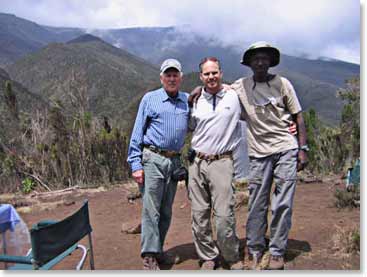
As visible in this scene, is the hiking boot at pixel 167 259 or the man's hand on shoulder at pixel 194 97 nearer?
the man's hand on shoulder at pixel 194 97

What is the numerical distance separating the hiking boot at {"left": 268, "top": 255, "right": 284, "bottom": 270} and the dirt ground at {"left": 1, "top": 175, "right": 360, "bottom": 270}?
123mm

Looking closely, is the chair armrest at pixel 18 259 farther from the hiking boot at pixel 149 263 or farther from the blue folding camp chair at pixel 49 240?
the hiking boot at pixel 149 263

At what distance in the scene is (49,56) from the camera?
117ft

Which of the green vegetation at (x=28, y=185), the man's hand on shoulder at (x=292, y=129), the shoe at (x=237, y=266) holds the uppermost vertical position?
the man's hand on shoulder at (x=292, y=129)

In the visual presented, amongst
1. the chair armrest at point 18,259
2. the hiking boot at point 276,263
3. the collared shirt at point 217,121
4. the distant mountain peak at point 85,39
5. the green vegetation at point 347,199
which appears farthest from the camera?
the distant mountain peak at point 85,39

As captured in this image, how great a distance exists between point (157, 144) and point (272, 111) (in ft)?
2.44

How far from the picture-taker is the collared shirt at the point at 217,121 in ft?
9.26

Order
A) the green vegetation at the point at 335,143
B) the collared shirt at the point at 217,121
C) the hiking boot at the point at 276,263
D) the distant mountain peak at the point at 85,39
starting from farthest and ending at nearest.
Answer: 1. the distant mountain peak at the point at 85,39
2. the green vegetation at the point at 335,143
3. the hiking boot at the point at 276,263
4. the collared shirt at the point at 217,121

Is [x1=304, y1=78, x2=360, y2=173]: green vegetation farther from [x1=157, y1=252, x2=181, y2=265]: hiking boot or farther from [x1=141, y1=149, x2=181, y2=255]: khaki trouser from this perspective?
[x1=141, y1=149, x2=181, y2=255]: khaki trouser

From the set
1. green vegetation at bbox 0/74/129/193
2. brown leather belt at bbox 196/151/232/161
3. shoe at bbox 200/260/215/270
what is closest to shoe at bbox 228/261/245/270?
shoe at bbox 200/260/215/270

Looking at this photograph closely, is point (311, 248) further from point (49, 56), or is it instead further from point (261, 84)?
point (49, 56)

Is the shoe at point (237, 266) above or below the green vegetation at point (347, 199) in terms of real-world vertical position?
below

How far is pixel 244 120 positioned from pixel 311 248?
111 cm

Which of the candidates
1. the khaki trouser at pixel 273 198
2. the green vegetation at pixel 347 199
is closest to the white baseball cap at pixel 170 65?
the khaki trouser at pixel 273 198
